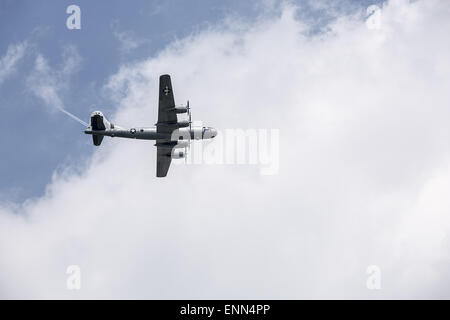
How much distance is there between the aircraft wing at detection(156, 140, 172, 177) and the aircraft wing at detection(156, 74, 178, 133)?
4760 millimetres

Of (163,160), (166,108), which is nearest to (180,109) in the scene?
(166,108)

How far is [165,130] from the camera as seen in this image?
77.8 metres

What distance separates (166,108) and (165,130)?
346 centimetres

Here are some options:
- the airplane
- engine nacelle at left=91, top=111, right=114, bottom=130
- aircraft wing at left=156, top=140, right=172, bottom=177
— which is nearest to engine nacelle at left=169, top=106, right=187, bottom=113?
the airplane

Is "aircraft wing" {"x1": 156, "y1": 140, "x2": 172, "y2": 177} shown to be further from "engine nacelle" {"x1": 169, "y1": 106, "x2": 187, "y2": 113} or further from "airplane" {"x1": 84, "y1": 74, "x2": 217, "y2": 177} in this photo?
"engine nacelle" {"x1": 169, "y1": 106, "x2": 187, "y2": 113}

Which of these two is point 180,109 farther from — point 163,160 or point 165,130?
point 163,160
